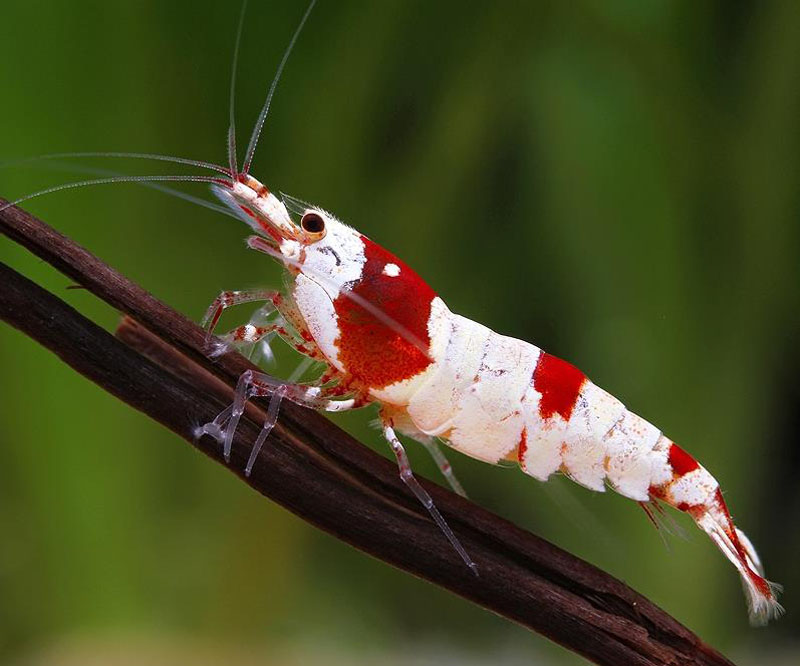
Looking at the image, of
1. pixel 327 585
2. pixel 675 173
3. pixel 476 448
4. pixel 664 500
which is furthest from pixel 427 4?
pixel 327 585

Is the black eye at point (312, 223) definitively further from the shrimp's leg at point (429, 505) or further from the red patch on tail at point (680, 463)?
the red patch on tail at point (680, 463)

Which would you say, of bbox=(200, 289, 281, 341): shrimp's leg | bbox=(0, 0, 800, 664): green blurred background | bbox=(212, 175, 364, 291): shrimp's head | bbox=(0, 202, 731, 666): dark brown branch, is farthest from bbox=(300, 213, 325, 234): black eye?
bbox=(0, 0, 800, 664): green blurred background

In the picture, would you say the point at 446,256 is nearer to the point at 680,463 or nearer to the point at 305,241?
the point at 305,241

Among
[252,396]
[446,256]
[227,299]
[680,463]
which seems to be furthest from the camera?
[446,256]

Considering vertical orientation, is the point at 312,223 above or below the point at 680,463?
above

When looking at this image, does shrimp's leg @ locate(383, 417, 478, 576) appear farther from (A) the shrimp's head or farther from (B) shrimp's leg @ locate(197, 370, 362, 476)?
(A) the shrimp's head

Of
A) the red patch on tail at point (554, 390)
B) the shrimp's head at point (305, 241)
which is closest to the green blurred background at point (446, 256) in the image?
the shrimp's head at point (305, 241)

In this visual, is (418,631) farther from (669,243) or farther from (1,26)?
(1,26)

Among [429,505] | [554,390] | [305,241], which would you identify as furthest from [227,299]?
[554,390]
